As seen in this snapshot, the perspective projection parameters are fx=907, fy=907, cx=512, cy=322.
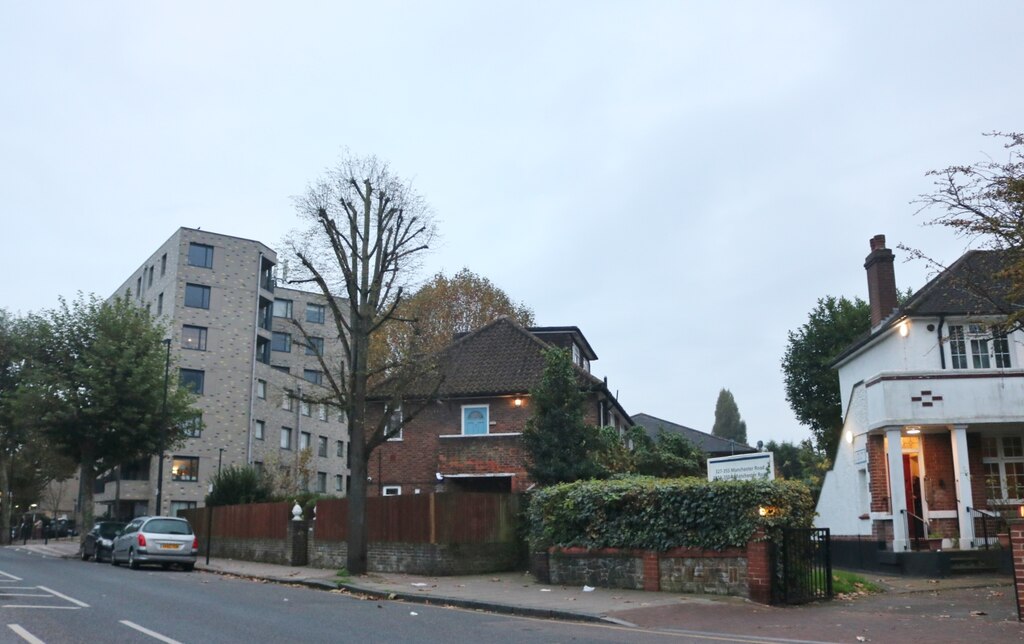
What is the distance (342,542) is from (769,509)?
42.2 feet

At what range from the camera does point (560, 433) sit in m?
25.2

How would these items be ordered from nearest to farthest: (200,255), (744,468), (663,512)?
1. (663,512)
2. (744,468)
3. (200,255)

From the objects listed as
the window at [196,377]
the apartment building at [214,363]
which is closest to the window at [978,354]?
the apartment building at [214,363]

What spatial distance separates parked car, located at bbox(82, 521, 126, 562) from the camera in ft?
98.1

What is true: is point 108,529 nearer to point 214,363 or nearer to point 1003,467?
point 214,363

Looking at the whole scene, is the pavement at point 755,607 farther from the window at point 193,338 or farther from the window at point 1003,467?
the window at point 193,338

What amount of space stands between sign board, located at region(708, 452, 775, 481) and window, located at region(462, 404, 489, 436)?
15.3 meters

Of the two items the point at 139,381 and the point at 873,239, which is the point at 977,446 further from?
the point at 139,381

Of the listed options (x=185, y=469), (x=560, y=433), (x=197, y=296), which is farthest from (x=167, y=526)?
(x=197, y=296)

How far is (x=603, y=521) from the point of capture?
1797 centimetres

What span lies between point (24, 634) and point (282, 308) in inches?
2456

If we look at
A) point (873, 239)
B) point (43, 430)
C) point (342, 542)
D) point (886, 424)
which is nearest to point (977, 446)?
point (886, 424)

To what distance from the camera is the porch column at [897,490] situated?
21469 millimetres

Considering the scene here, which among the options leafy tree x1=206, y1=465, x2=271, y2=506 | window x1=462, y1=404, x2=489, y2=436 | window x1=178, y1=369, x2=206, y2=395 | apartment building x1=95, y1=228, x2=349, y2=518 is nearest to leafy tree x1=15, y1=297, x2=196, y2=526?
leafy tree x1=206, y1=465, x2=271, y2=506
